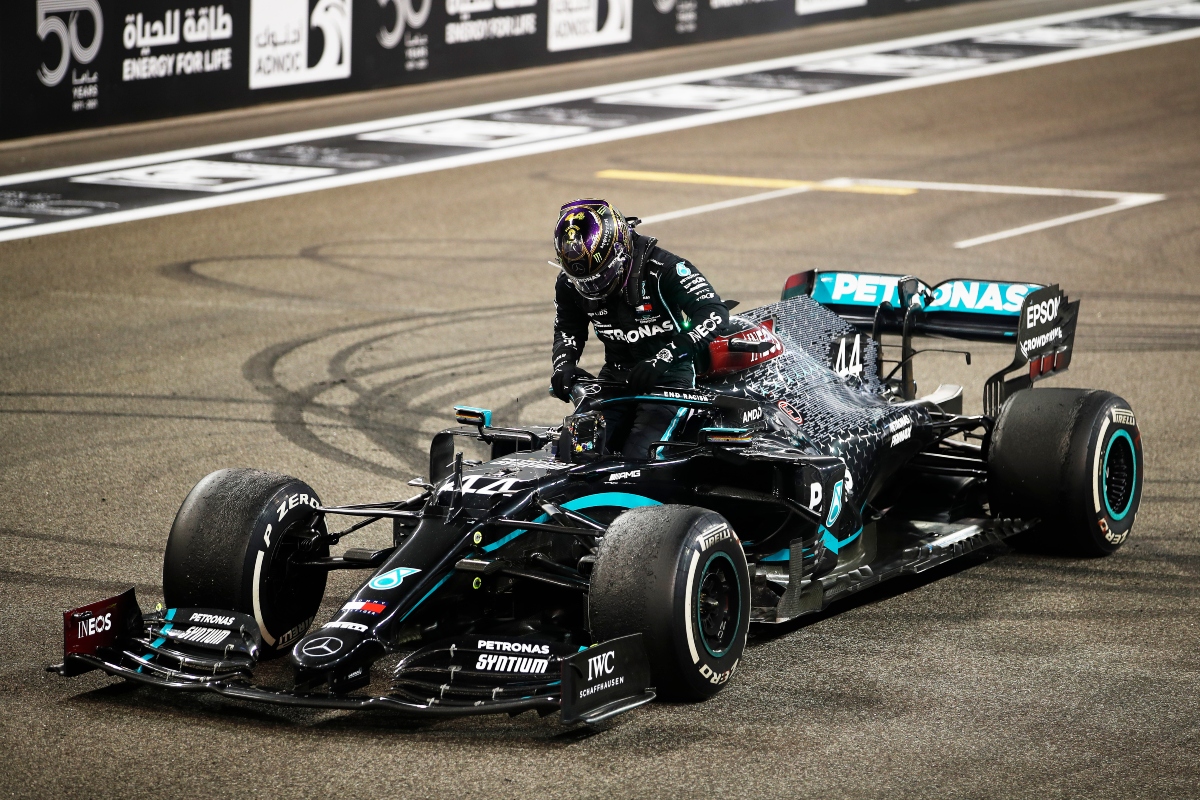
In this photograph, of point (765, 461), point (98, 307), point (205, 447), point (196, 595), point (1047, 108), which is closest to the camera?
point (196, 595)

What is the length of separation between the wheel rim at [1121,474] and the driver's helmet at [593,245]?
2.95m

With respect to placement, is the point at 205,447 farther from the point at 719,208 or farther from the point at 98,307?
the point at 719,208

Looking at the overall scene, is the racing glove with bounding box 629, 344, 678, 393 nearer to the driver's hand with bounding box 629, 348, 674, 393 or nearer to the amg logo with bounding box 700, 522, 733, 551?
Result: the driver's hand with bounding box 629, 348, 674, 393

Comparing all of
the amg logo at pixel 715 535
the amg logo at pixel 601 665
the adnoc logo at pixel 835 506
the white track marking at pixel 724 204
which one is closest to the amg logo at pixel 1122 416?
the adnoc logo at pixel 835 506

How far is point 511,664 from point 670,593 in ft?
A: 2.27

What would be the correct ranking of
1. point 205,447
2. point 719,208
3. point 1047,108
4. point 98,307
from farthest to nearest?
point 1047,108, point 719,208, point 98,307, point 205,447

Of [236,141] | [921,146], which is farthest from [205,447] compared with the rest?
[921,146]

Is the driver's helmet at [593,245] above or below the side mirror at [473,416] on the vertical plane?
above

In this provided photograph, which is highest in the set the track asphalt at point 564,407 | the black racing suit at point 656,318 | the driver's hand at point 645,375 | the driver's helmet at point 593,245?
the driver's helmet at point 593,245

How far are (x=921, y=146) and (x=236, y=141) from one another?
A: 351 inches

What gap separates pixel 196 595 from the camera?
736cm

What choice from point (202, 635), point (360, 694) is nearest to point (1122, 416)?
point (360, 694)

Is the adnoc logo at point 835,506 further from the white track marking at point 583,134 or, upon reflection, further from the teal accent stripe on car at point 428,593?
the white track marking at point 583,134

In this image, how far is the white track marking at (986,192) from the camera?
730 inches
